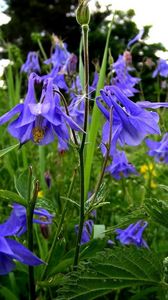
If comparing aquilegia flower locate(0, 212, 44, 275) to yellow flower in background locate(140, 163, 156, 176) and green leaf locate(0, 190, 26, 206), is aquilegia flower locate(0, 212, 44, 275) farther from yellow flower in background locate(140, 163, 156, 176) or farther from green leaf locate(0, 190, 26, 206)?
yellow flower in background locate(140, 163, 156, 176)

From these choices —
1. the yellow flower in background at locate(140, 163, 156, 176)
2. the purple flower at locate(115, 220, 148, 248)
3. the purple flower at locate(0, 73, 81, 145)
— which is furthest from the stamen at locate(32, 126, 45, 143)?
the yellow flower in background at locate(140, 163, 156, 176)

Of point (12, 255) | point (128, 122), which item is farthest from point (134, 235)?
point (12, 255)

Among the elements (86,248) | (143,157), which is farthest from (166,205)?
(143,157)

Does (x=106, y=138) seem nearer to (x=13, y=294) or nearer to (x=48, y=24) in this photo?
(x=13, y=294)

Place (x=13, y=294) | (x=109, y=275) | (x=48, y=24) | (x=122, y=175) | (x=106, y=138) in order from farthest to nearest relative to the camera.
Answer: (x=48, y=24) < (x=122, y=175) < (x=13, y=294) < (x=106, y=138) < (x=109, y=275)

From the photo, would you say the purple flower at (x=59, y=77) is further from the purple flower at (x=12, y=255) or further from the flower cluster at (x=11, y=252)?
the purple flower at (x=12, y=255)

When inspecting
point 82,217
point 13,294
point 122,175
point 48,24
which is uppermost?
point 48,24

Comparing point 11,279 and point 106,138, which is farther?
point 11,279
